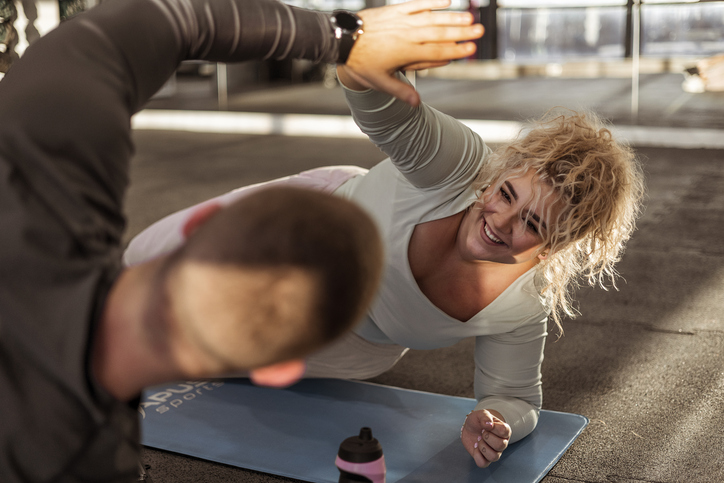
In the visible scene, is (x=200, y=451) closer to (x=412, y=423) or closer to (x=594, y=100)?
(x=412, y=423)

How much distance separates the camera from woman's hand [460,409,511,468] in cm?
155

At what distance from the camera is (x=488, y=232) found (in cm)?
155

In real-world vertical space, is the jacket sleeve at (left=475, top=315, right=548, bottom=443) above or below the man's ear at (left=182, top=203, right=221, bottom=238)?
below

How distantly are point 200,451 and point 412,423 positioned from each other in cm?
54

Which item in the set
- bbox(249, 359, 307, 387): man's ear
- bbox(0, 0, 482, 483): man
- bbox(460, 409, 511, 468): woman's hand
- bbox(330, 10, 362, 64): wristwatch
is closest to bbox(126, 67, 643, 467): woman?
bbox(460, 409, 511, 468): woman's hand

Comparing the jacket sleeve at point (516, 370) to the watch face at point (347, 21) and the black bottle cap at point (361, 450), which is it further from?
the watch face at point (347, 21)

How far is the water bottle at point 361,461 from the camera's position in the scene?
133 centimetres

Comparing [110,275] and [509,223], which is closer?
[110,275]

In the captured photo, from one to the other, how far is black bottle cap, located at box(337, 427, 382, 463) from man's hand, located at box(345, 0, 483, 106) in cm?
67

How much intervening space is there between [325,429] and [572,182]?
88 cm

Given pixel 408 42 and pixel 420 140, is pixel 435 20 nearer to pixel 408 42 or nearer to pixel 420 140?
pixel 408 42

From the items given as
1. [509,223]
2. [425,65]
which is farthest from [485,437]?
[425,65]

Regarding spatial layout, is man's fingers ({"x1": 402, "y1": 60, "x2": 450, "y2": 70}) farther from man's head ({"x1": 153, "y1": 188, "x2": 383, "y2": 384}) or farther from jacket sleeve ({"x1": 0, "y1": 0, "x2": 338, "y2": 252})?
man's head ({"x1": 153, "y1": 188, "x2": 383, "y2": 384})

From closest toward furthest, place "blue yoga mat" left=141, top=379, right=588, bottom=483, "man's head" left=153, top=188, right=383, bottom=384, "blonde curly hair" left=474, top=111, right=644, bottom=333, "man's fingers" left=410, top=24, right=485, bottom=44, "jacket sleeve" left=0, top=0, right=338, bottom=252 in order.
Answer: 1. "man's head" left=153, top=188, right=383, bottom=384
2. "jacket sleeve" left=0, top=0, right=338, bottom=252
3. "man's fingers" left=410, top=24, right=485, bottom=44
4. "blonde curly hair" left=474, top=111, right=644, bottom=333
5. "blue yoga mat" left=141, top=379, right=588, bottom=483
